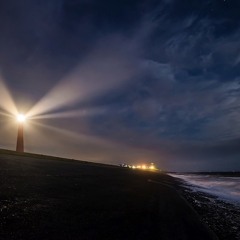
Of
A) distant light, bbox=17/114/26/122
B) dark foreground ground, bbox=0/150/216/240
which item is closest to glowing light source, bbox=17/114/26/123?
distant light, bbox=17/114/26/122

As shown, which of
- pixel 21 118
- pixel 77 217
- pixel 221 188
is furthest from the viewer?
pixel 21 118

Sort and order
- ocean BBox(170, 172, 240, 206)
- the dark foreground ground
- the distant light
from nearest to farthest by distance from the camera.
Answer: the dark foreground ground, ocean BBox(170, 172, 240, 206), the distant light

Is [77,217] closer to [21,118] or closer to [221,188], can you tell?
[221,188]

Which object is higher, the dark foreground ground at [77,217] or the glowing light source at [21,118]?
the glowing light source at [21,118]

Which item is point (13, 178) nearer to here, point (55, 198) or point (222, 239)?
point (55, 198)

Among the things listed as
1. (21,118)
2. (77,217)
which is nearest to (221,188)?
(77,217)

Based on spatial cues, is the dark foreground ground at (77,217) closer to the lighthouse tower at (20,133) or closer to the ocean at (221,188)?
the ocean at (221,188)

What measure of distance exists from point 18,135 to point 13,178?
46.6 m

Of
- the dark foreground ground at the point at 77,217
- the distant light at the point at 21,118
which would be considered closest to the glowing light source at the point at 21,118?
the distant light at the point at 21,118

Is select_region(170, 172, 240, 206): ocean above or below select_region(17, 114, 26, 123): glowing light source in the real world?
below

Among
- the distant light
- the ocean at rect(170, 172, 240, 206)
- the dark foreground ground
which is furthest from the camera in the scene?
the distant light

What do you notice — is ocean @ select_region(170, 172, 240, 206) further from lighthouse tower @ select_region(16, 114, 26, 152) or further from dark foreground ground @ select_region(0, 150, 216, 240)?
lighthouse tower @ select_region(16, 114, 26, 152)

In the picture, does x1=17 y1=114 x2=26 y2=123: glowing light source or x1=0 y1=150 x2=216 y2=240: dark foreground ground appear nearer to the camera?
x1=0 y1=150 x2=216 y2=240: dark foreground ground

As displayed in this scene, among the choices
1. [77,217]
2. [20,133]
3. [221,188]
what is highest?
[20,133]
